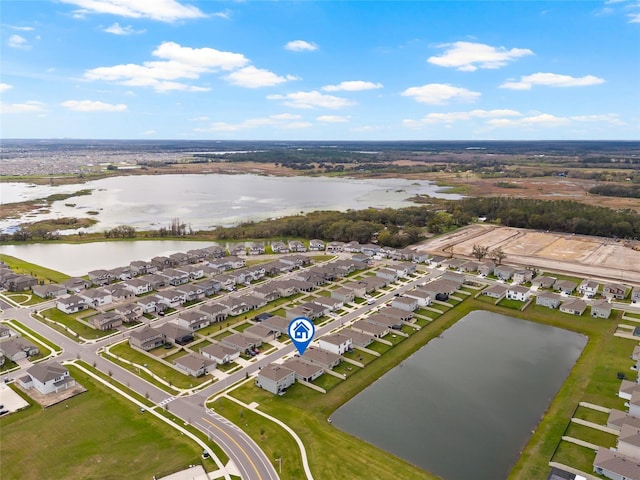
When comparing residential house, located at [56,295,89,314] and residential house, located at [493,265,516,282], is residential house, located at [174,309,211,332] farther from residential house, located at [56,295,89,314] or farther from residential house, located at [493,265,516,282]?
residential house, located at [493,265,516,282]

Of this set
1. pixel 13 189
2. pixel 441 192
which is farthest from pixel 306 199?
pixel 13 189

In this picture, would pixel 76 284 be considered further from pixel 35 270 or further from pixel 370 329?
pixel 370 329

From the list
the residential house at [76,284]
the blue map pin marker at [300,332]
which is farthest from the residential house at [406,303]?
the residential house at [76,284]

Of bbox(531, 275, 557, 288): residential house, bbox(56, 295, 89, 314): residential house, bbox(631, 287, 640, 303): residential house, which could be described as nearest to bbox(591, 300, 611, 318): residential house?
bbox(631, 287, 640, 303): residential house

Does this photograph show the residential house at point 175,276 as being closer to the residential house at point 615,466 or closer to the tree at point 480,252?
the tree at point 480,252

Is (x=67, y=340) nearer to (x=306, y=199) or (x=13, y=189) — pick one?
(x=306, y=199)
